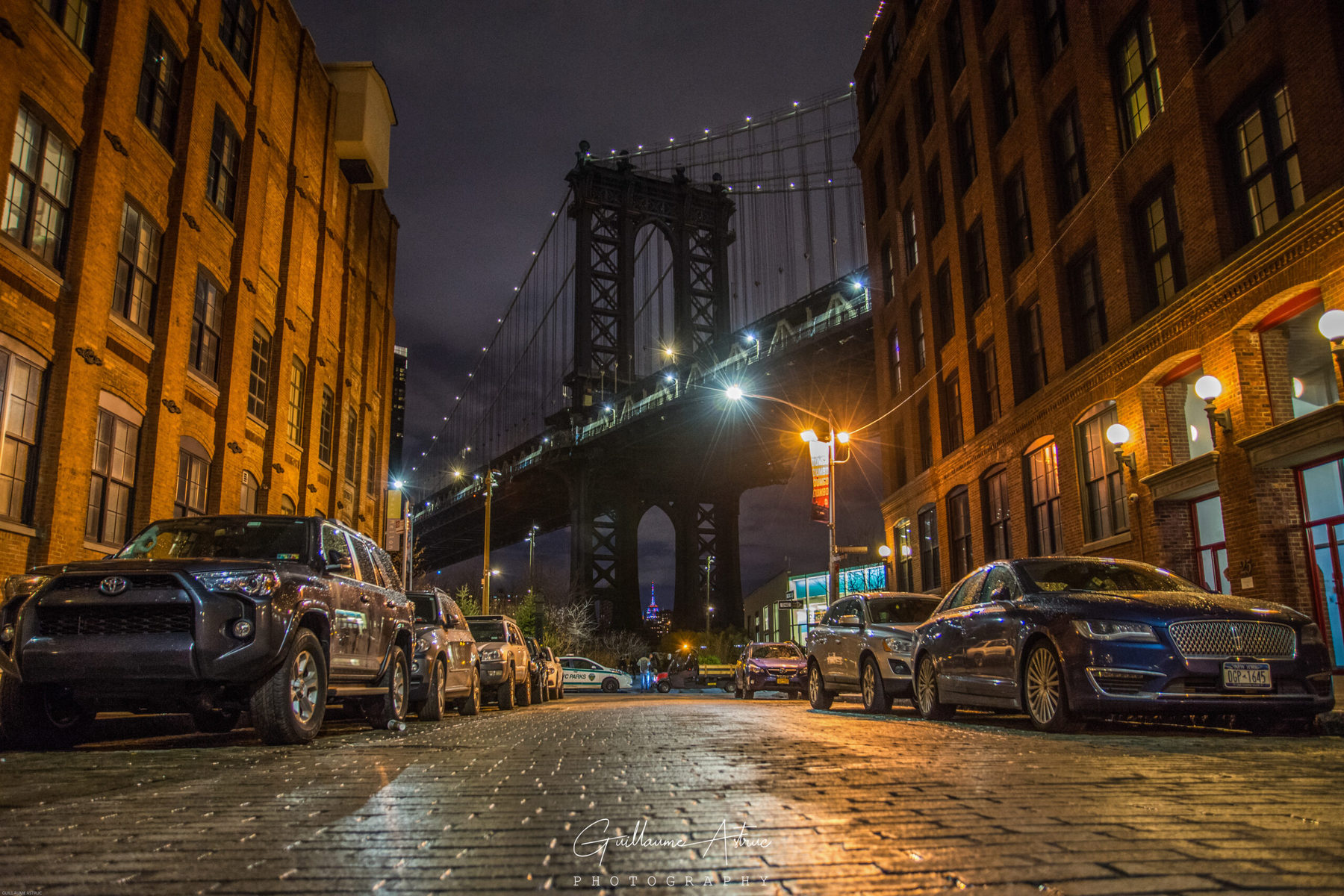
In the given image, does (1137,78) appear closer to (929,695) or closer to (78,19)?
(929,695)

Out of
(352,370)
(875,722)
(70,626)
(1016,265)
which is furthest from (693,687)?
(70,626)

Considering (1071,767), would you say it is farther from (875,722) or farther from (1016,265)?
(1016,265)

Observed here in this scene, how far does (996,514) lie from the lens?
→ 25.4 meters

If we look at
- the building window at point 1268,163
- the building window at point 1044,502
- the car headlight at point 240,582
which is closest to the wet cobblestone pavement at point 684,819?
the car headlight at point 240,582

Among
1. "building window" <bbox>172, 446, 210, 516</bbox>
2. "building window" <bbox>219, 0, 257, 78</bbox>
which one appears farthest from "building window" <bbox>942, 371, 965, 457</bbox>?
"building window" <bbox>219, 0, 257, 78</bbox>

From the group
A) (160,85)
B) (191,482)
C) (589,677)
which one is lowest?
(589,677)

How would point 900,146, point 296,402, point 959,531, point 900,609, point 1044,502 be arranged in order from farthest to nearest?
point 900,146 → point 959,531 → point 296,402 → point 1044,502 → point 900,609

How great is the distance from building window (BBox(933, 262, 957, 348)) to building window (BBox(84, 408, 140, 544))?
70.8 feet

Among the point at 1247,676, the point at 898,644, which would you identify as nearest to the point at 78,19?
the point at 898,644

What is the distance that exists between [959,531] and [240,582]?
24172mm

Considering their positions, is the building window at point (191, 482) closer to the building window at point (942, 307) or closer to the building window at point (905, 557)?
the building window at point (942, 307)

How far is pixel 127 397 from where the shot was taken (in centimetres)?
1530

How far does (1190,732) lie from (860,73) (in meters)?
34.3

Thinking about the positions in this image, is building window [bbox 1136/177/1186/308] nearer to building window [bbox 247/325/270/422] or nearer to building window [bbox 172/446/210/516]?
building window [bbox 172/446/210/516]
